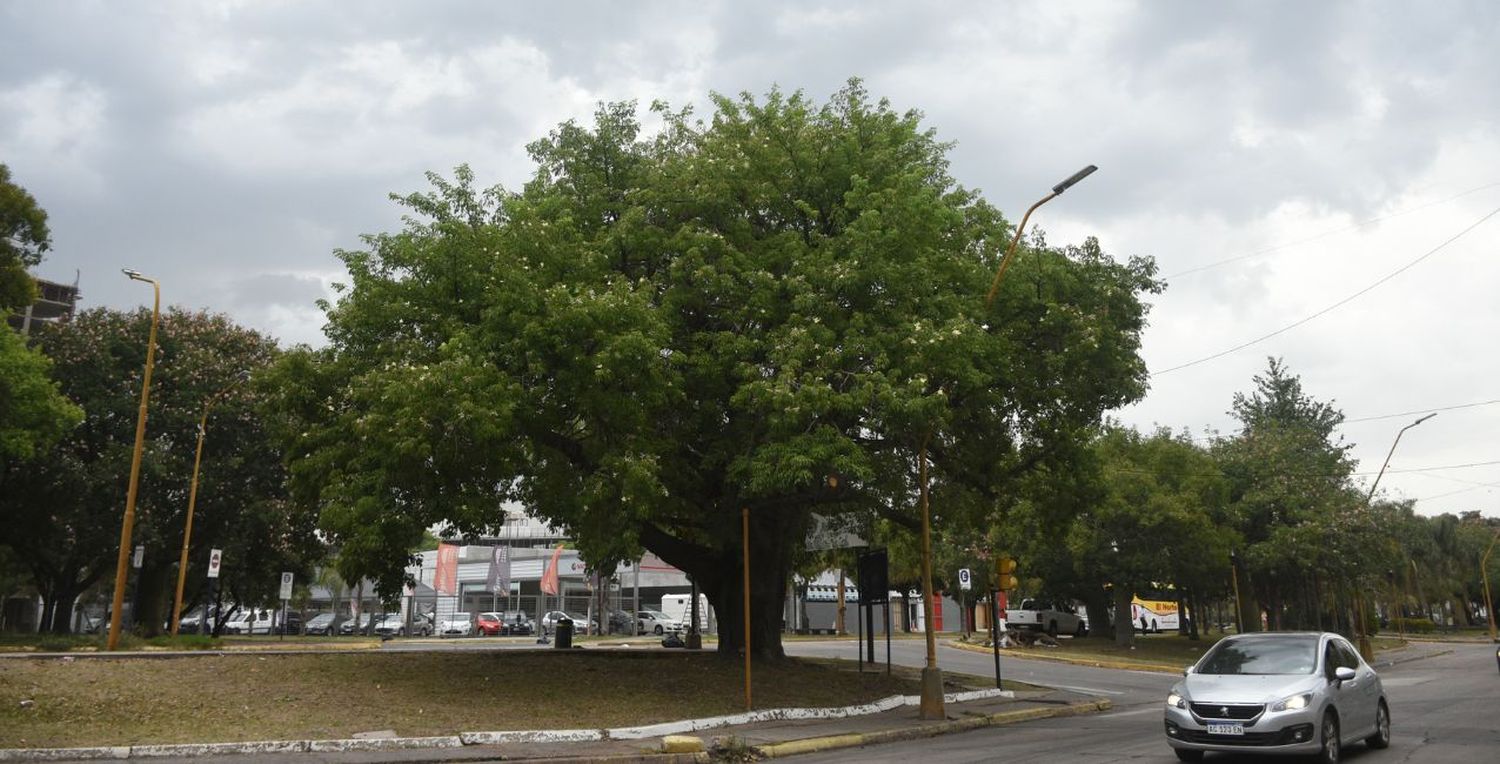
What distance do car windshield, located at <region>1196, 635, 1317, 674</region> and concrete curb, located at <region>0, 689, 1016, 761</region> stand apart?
7.16 metres

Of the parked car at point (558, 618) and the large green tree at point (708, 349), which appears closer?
the large green tree at point (708, 349)

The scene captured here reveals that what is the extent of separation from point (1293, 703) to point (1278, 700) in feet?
0.48

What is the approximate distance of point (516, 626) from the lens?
187 ft

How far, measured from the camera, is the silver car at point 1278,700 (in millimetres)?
10297

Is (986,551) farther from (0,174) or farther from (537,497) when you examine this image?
(0,174)

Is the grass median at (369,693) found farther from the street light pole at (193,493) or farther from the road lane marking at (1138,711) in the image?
the street light pole at (193,493)

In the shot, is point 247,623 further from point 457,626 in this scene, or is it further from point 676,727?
point 676,727

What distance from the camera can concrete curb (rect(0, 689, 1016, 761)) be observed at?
11453 mm

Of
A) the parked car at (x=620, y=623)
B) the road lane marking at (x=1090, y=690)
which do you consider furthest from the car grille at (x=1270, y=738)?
the parked car at (x=620, y=623)

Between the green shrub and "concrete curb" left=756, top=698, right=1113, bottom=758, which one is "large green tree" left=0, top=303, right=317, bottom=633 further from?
the green shrub

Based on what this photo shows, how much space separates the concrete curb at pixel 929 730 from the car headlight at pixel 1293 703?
246 inches

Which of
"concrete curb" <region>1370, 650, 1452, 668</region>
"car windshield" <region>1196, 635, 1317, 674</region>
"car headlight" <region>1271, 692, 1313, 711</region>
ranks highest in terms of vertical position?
"car windshield" <region>1196, 635, 1317, 674</region>

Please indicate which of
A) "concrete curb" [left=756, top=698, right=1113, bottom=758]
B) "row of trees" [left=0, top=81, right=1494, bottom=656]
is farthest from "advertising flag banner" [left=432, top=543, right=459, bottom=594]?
"concrete curb" [left=756, top=698, right=1113, bottom=758]

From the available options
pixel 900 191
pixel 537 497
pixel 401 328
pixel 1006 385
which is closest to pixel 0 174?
pixel 401 328
